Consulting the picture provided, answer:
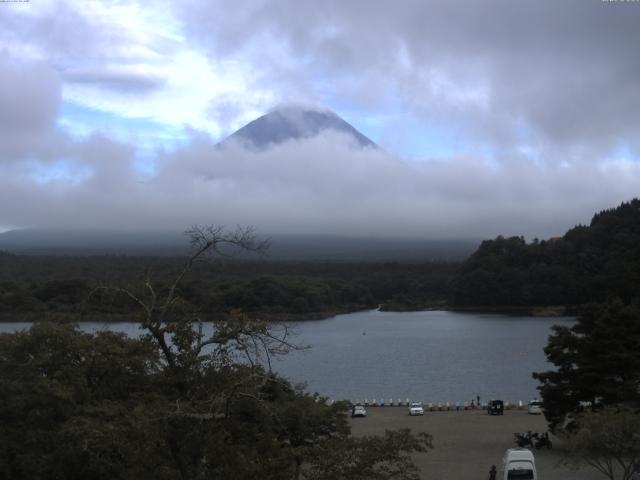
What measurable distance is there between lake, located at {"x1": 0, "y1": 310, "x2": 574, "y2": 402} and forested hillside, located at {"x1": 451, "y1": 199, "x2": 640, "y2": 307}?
13.7 ft

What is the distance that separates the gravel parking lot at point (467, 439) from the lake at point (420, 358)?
3367 mm

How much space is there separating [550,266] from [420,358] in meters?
28.6

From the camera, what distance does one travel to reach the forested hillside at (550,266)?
57406 mm

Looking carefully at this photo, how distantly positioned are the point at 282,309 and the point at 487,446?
36.0 m

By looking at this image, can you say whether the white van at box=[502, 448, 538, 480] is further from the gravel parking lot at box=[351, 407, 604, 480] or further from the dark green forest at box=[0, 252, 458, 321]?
the dark green forest at box=[0, 252, 458, 321]

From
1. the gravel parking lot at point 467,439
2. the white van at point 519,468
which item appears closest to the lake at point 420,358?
the gravel parking lot at point 467,439

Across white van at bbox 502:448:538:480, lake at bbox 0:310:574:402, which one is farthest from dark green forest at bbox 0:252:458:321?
white van at bbox 502:448:538:480

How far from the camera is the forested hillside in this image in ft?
188

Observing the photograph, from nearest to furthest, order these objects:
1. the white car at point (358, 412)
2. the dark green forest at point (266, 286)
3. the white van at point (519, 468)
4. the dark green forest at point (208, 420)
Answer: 1. the dark green forest at point (208, 420)
2. the white van at point (519, 468)
3. the white car at point (358, 412)
4. the dark green forest at point (266, 286)

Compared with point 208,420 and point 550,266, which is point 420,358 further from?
point 208,420

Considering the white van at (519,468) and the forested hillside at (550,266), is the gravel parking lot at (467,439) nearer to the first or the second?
the white van at (519,468)

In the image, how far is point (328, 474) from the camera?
5.04 m

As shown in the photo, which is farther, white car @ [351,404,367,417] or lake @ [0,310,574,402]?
lake @ [0,310,574,402]

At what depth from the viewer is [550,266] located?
5994 centimetres
